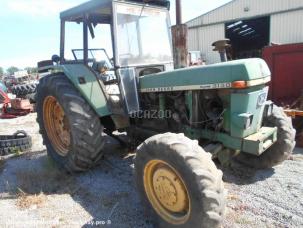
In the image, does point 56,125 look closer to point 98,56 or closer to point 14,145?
point 98,56

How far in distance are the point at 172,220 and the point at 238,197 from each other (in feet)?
3.21

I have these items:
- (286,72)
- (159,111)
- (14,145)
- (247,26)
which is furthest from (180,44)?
(247,26)

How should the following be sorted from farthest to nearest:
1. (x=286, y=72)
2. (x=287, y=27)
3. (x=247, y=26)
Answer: (x=247, y=26)
(x=287, y=27)
(x=286, y=72)

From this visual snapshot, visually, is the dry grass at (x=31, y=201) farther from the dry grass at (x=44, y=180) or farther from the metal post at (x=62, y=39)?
the metal post at (x=62, y=39)

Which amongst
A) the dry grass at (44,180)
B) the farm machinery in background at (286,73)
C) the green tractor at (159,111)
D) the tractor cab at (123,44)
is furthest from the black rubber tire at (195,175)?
the farm machinery in background at (286,73)

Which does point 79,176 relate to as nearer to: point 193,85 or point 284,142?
point 193,85

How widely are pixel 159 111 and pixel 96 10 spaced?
1603mm

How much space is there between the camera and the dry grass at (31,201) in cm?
372

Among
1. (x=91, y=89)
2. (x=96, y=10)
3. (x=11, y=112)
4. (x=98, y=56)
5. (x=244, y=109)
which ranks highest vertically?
(x=96, y=10)

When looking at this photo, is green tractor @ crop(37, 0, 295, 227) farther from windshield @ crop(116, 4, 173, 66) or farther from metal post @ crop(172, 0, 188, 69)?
metal post @ crop(172, 0, 188, 69)

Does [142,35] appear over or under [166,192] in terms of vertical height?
over

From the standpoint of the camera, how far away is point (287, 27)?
17.0m

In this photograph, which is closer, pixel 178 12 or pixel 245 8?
pixel 178 12

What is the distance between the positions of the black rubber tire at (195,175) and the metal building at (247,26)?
16152 millimetres
